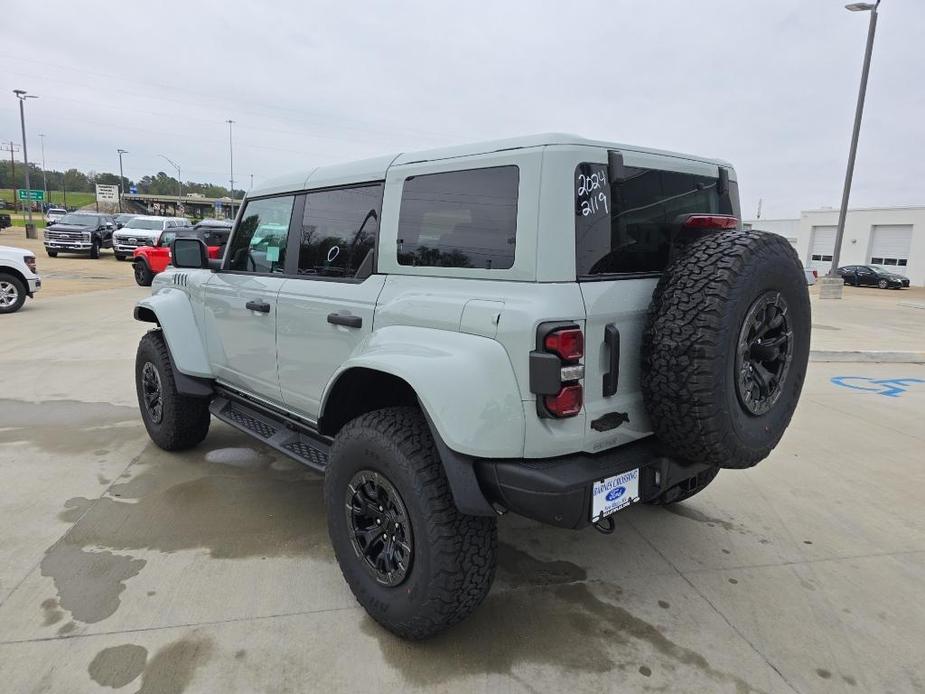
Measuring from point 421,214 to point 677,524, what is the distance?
7.69 feet

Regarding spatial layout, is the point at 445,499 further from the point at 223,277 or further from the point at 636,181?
the point at 223,277

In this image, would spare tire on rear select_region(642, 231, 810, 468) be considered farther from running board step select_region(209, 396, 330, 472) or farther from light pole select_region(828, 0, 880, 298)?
light pole select_region(828, 0, 880, 298)

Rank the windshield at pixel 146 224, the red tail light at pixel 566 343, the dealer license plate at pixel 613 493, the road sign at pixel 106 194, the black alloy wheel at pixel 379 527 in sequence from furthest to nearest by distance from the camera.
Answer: the road sign at pixel 106 194
the windshield at pixel 146 224
the black alloy wheel at pixel 379 527
the dealer license plate at pixel 613 493
the red tail light at pixel 566 343

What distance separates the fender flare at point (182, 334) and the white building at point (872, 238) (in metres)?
39.4

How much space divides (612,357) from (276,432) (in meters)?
2.10

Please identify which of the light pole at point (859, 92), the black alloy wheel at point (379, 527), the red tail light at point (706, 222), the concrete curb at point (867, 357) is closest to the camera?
the black alloy wheel at point (379, 527)

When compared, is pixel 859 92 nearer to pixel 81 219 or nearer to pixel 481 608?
pixel 481 608

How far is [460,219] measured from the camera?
2.44m

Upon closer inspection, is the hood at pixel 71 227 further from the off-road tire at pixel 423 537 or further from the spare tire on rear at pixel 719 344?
the spare tire on rear at pixel 719 344

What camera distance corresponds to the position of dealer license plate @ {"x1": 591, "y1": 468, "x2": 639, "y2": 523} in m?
2.16

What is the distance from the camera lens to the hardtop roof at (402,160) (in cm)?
223

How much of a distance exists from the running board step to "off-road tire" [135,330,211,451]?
0.27m

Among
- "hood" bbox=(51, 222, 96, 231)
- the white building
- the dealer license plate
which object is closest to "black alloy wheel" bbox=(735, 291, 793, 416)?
the dealer license plate

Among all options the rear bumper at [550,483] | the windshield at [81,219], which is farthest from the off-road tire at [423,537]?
the windshield at [81,219]
